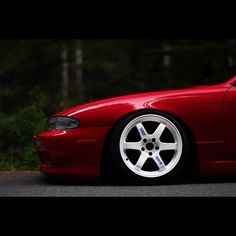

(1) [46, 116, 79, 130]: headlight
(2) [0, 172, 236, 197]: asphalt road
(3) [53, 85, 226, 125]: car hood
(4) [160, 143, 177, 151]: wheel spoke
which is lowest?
(2) [0, 172, 236, 197]: asphalt road

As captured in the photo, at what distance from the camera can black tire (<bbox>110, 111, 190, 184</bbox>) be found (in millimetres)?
5742

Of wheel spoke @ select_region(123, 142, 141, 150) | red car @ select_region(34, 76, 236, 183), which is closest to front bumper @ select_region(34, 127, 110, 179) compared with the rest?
red car @ select_region(34, 76, 236, 183)

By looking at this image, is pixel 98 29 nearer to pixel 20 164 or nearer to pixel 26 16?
pixel 26 16

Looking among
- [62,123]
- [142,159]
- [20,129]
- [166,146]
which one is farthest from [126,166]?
[20,129]

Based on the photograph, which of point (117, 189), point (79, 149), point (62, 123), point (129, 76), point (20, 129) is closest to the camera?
point (117, 189)

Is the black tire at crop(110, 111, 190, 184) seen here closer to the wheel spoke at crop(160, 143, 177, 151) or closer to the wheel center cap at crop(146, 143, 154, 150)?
the wheel spoke at crop(160, 143, 177, 151)

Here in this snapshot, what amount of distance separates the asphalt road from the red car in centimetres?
14

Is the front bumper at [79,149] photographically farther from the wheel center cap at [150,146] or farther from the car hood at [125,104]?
the wheel center cap at [150,146]

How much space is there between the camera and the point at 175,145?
5.77m

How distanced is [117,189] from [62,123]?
0.90 m

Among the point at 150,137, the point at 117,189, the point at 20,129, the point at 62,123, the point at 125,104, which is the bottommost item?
the point at 117,189

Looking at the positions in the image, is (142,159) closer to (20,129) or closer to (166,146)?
(166,146)

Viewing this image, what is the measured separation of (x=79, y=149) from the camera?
5.84 meters
